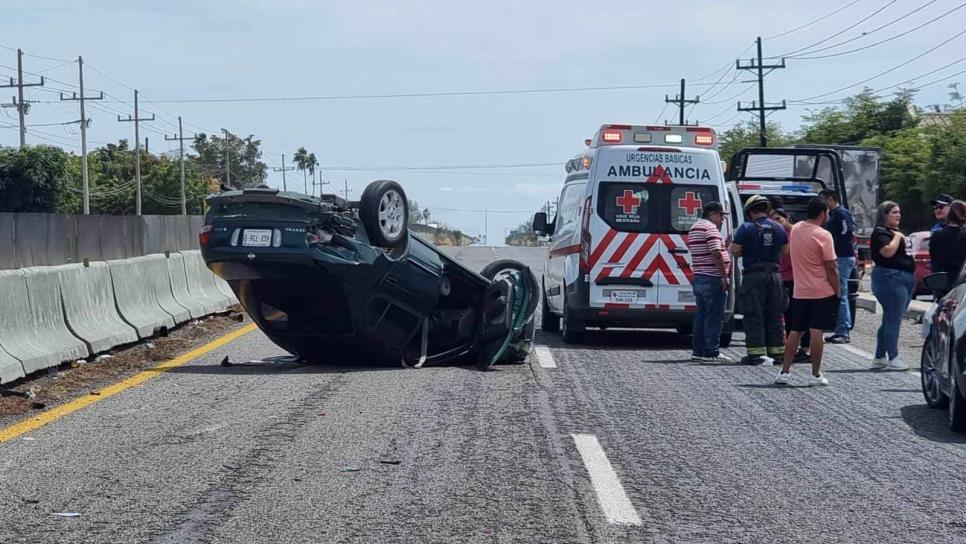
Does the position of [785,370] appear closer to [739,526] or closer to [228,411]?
[228,411]

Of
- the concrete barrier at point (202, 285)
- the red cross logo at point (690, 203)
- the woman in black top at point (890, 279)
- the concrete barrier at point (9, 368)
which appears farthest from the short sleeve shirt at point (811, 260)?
the concrete barrier at point (202, 285)

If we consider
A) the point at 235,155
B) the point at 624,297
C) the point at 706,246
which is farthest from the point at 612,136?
the point at 235,155

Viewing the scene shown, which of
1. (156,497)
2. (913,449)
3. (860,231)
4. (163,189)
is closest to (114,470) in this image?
(156,497)

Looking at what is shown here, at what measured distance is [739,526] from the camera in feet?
19.8

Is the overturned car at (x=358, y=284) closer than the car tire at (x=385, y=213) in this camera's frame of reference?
Yes

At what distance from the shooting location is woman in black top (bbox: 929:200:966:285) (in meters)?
13.5

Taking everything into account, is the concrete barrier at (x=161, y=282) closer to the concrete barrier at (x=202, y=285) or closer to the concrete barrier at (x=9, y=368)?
the concrete barrier at (x=202, y=285)

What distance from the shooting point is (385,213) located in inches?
457

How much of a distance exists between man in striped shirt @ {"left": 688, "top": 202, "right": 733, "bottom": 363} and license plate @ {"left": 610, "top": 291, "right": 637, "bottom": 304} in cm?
116

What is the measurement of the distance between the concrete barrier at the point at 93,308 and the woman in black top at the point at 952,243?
8.47 m

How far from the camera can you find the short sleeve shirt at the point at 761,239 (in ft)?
44.9

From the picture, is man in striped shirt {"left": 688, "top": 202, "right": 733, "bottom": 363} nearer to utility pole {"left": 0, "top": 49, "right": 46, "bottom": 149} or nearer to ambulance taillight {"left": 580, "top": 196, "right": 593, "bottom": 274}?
ambulance taillight {"left": 580, "top": 196, "right": 593, "bottom": 274}

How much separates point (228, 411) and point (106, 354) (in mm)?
4067

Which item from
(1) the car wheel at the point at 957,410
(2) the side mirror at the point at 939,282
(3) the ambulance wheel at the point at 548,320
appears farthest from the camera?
(3) the ambulance wheel at the point at 548,320
